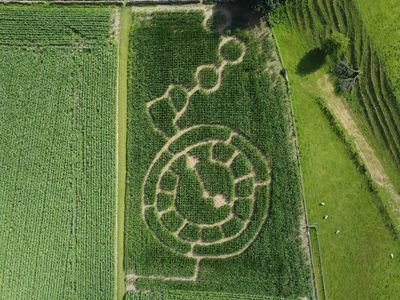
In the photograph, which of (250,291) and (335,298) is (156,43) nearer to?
(250,291)

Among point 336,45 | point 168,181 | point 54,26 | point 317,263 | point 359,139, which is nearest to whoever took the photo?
point 336,45

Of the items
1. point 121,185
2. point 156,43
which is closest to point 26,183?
point 121,185

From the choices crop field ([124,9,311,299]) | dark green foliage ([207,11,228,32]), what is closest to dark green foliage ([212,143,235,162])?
crop field ([124,9,311,299])

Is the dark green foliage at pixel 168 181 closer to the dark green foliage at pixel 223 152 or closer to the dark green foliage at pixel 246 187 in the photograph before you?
the dark green foliage at pixel 223 152

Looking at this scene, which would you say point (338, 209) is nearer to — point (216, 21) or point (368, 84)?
point (368, 84)

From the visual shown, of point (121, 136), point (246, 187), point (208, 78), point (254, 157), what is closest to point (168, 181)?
point (121, 136)

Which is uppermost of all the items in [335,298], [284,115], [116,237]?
[284,115]
